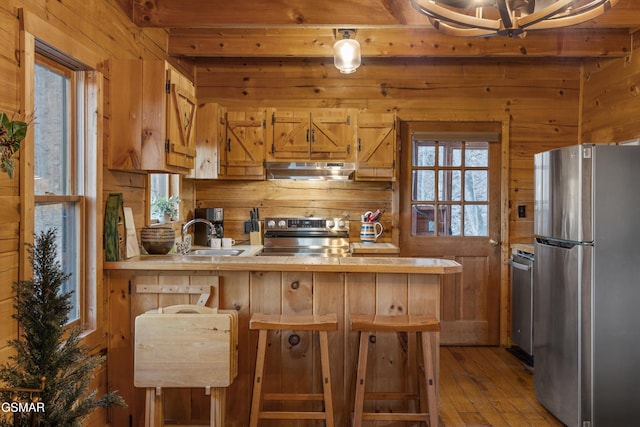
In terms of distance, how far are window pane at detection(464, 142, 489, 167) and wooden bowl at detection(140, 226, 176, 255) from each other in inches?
112

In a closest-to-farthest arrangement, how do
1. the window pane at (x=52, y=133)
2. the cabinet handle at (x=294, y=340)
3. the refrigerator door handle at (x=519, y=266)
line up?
the window pane at (x=52, y=133), the cabinet handle at (x=294, y=340), the refrigerator door handle at (x=519, y=266)

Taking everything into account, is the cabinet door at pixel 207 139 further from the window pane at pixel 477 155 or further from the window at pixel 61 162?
the window pane at pixel 477 155

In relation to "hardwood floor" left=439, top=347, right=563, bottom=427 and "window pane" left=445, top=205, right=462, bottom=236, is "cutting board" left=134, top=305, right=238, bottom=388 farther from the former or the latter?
"window pane" left=445, top=205, right=462, bottom=236

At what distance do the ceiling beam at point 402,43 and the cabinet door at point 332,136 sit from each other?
1.70 ft

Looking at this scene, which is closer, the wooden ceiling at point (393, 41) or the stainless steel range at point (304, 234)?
the wooden ceiling at point (393, 41)

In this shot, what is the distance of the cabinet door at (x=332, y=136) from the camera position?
173 inches

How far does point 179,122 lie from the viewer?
304 centimetres

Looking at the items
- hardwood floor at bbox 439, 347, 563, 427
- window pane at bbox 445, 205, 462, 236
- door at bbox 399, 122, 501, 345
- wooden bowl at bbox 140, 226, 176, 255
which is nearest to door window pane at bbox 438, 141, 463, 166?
door at bbox 399, 122, 501, 345

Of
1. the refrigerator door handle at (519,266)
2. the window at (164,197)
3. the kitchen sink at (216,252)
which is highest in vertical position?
the window at (164,197)

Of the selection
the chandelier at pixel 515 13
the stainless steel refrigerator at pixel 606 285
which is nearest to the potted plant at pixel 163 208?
the chandelier at pixel 515 13

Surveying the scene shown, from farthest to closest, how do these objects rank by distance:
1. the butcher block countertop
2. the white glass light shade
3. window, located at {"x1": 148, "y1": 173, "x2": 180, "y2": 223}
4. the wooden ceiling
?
window, located at {"x1": 148, "y1": 173, "x2": 180, "y2": 223}
the white glass light shade
the wooden ceiling
the butcher block countertop

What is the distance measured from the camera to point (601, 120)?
14.2ft

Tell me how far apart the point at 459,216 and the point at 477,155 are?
58 centimetres

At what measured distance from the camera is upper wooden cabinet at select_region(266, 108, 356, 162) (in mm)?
4398
